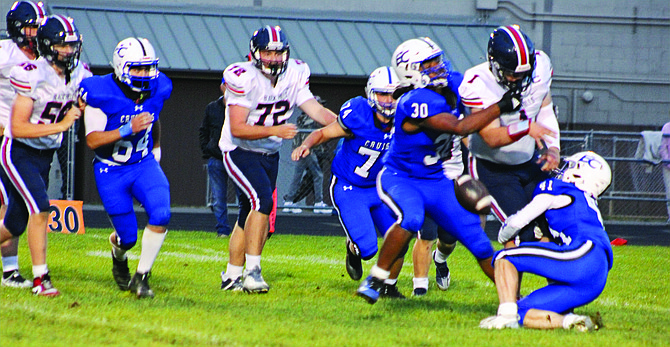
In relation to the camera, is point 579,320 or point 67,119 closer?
point 579,320

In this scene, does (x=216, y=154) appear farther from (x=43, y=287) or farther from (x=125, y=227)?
(x=43, y=287)

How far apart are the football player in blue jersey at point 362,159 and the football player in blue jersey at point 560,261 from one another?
1.39 meters

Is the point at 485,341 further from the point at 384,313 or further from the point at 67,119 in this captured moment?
the point at 67,119

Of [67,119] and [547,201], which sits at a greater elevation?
[67,119]

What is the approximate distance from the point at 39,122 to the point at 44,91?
23cm

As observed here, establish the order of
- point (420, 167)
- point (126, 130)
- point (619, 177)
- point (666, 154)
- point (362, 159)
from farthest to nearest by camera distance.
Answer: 1. point (619, 177)
2. point (666, 154)
3. point (362, 159)
4. point (126, 130)
5. point (420, 167)

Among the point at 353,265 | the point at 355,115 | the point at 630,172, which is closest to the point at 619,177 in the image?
the point at 630,172

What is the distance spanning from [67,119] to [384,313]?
234 cm

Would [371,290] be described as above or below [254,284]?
above

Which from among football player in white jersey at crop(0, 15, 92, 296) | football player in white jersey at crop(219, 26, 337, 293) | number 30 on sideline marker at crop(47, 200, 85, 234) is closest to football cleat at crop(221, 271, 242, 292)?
football player in white jersey at crop(219, 26, 337, 293)

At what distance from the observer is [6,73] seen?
6465 mm

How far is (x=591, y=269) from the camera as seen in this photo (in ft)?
16.0

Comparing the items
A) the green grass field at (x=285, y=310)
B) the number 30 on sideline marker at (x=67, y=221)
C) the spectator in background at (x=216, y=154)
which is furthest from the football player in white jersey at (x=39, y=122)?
the number 30 on sideline marker at (x=67, y=221)

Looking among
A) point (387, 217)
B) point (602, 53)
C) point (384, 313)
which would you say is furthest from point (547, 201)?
point (602, 53)
